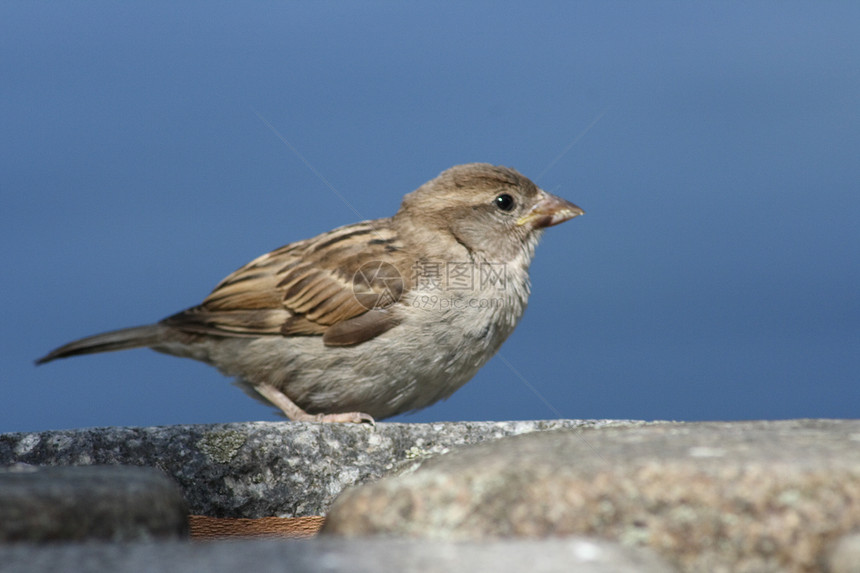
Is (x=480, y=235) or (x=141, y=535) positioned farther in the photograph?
(x=480, y=235)

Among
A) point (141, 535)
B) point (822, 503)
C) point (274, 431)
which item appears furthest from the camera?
point (274, 431)

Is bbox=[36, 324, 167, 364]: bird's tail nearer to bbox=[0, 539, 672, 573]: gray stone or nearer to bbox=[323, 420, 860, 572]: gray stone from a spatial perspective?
bbox=[323, 420, 860, 572]: gray stone

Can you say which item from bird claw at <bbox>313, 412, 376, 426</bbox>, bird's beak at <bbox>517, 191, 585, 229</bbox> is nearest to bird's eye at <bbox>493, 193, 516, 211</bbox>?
bird's beak at <bbox>517, 191, 585, 229</bbox>

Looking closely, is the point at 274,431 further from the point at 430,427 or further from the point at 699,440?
the point at 699,440

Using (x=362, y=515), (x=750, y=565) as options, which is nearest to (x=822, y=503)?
(x=750, y=565)

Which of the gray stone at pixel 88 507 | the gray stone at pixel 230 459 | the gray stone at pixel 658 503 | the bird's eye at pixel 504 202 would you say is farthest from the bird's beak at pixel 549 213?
the gray stone at pixel 88 507

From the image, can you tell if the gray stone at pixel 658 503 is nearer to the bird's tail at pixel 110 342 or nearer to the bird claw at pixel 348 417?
the bird claw at pixel 348 417
